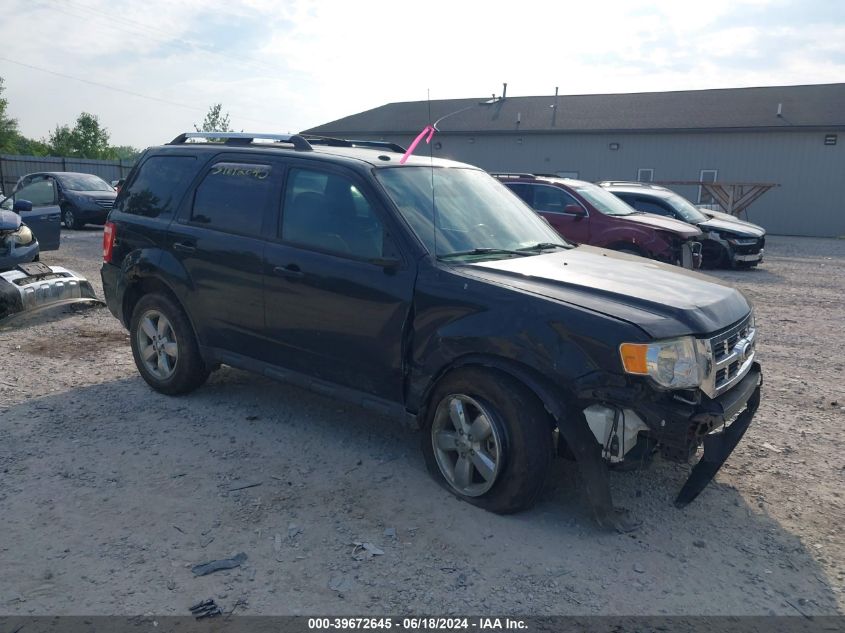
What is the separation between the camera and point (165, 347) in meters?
5.75

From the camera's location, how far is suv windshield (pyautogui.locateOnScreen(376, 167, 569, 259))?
177 inches

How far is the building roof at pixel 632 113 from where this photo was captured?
29.6 metres

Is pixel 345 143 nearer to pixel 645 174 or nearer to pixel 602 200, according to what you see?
pixel 602 200

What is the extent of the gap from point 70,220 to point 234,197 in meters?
16.4

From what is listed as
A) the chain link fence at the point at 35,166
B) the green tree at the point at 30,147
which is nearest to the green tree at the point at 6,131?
the green tree at the point at 30,147

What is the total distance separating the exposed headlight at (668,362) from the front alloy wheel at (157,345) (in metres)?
3.58

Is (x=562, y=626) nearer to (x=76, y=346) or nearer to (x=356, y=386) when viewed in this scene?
(x=356, y=386)

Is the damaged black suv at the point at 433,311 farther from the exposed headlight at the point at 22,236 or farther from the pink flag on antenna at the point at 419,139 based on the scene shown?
the exposed headlight at the point at 22,236

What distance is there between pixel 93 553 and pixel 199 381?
90.1 inches

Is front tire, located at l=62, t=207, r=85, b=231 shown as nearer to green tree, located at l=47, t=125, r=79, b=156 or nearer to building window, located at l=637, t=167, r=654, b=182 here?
building window, located at l=637, t=167, r=654, b=182

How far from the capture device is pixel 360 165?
15.4 ft

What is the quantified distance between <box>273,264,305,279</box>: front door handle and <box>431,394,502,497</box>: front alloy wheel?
135 centimetres

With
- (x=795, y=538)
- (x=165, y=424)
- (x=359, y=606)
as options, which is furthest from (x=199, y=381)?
(x=795, y=538)

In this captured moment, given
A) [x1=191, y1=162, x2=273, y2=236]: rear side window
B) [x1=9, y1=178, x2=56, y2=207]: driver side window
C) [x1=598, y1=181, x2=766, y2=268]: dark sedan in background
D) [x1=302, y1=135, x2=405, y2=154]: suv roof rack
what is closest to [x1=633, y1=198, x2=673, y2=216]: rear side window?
[x1=598, y1=181, x2=766, y2=268]: dark sedan in background
